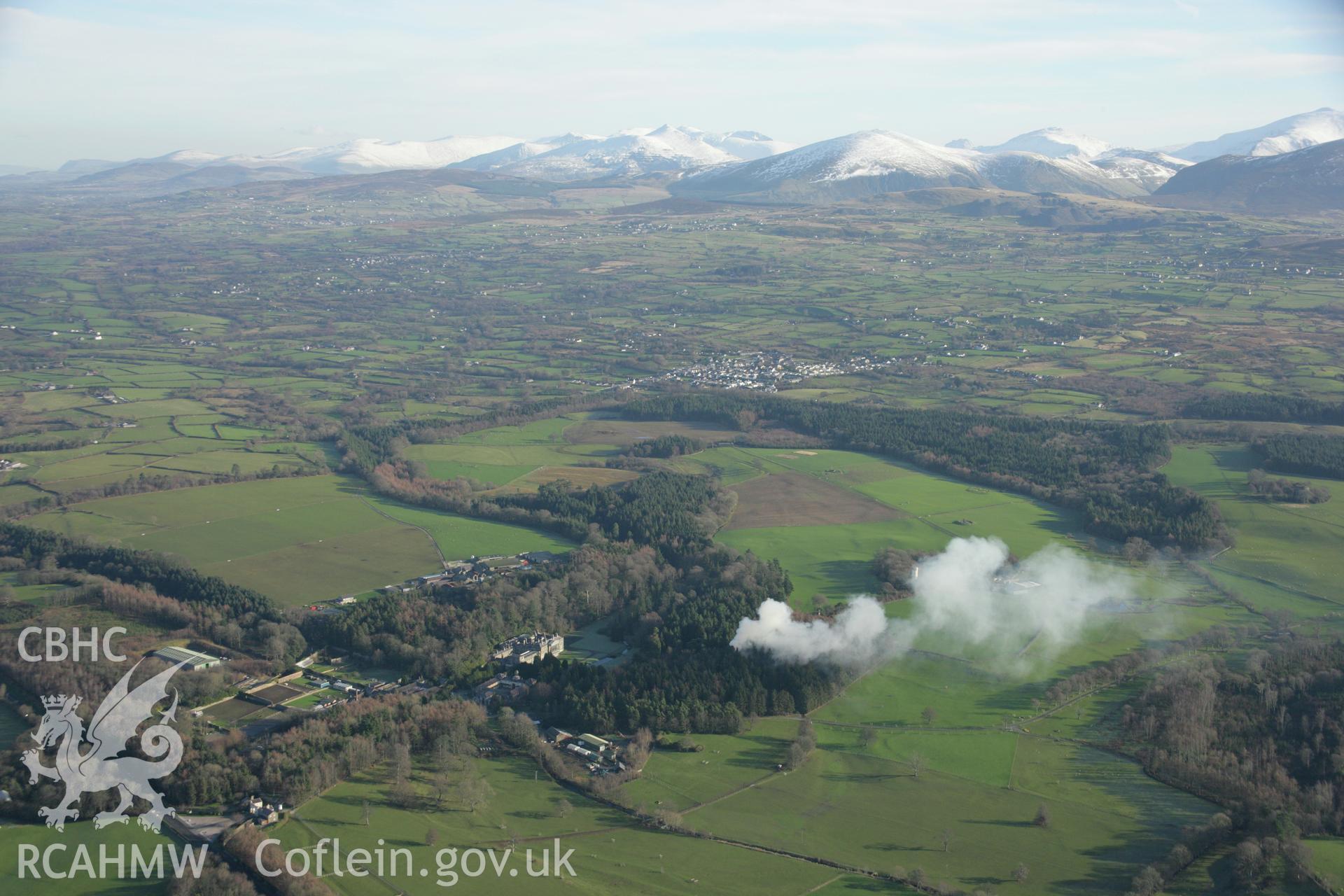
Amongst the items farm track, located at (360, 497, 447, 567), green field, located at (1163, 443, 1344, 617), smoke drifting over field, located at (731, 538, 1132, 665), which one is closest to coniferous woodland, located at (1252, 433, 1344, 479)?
green field, located at (1163, 443, 1344, 617)

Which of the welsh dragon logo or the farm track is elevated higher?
the farm track

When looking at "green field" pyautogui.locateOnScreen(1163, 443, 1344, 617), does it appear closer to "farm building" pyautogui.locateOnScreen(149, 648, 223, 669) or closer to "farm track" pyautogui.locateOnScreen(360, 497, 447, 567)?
"farm track" pyautogui.locateOnScreen(360, 497, 447, 567)

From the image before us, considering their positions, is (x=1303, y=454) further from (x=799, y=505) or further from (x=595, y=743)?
(x=595, y=743)

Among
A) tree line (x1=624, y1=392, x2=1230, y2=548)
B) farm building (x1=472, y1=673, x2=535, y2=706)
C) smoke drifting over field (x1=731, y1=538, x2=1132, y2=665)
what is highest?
tree line (x1=624, y1=392, x2=1230, y2=548)

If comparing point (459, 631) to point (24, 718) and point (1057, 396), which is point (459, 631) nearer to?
point (24, 718)

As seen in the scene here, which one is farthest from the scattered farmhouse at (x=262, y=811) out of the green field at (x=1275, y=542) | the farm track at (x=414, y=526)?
the green field at (x=1275, y=542)

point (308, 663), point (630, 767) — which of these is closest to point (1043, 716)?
point (630, 767)

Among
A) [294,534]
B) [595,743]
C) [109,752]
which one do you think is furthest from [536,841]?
[294,534]
